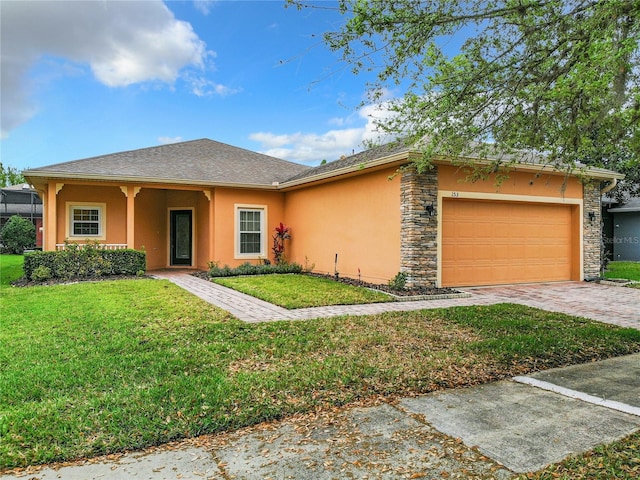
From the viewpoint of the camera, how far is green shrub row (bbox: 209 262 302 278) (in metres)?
12.3

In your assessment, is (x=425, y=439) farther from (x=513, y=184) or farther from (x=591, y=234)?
(x=591, y=234)

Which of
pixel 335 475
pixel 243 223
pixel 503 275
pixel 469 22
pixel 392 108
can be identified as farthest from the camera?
pixel 243 223

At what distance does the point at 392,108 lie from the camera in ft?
18.7


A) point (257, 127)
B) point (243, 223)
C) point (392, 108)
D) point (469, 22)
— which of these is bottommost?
point (243, 223)

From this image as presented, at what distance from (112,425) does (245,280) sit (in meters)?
8.01

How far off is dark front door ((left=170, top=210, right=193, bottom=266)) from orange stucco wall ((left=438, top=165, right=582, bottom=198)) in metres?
9.47

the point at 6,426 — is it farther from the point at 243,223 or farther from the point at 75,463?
the point at 243,223

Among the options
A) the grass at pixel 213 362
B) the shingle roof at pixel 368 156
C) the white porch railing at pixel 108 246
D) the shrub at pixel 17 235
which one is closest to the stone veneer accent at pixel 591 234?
the grass at pixel 213 362

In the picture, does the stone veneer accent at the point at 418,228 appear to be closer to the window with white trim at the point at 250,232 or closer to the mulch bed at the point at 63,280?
the window with white trim at the point at 250,232

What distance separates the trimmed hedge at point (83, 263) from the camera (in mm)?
10852

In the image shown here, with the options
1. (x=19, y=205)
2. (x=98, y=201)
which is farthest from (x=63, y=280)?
(x=19, y=205)

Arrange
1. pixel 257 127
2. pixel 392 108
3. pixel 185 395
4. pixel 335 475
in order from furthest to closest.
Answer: pixel 257 127 → pixel 392 108 → pixel 185 395 → pixel 335 475

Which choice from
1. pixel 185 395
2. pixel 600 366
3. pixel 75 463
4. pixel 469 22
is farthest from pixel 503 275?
pixel 75 463

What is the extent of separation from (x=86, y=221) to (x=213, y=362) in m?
11.3
